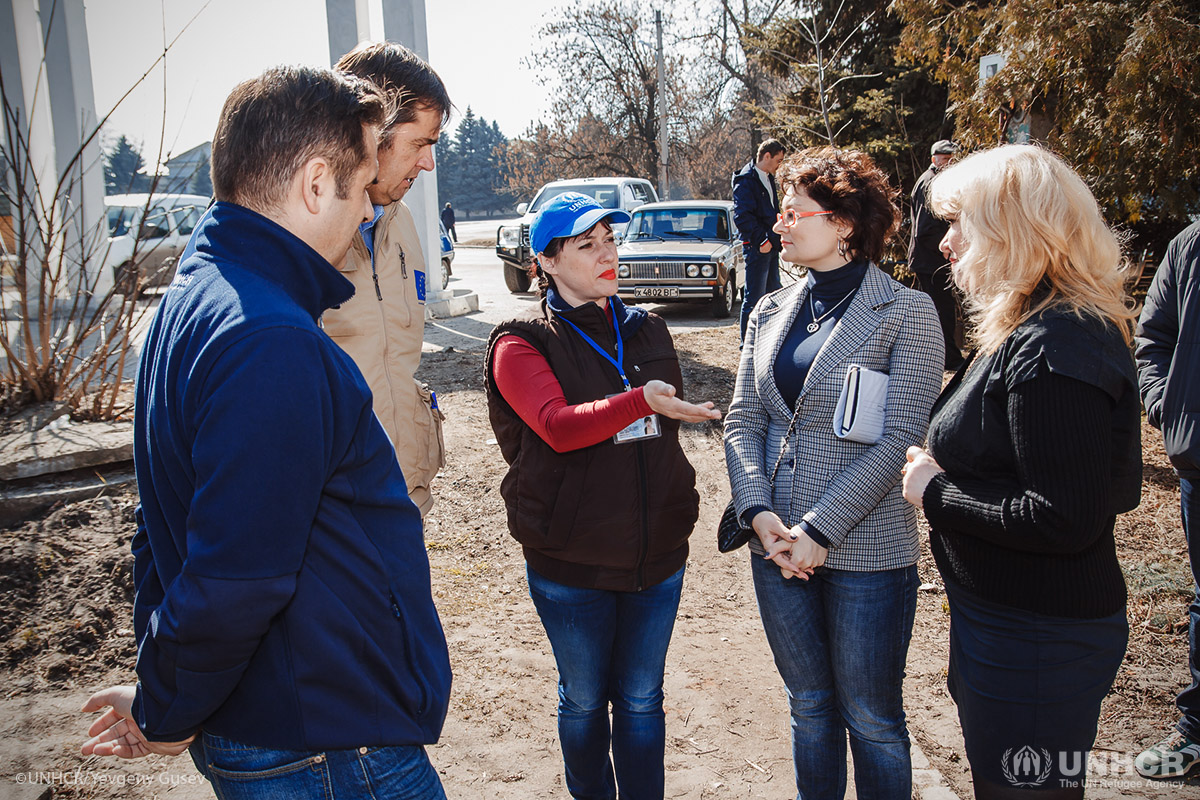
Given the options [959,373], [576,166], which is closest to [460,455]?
[959,373]

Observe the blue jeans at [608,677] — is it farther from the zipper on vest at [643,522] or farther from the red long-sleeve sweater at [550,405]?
the red long-sleeve sweater at [550,405]

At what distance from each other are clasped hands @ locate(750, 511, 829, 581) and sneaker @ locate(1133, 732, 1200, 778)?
1.65 m

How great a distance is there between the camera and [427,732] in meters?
1.47

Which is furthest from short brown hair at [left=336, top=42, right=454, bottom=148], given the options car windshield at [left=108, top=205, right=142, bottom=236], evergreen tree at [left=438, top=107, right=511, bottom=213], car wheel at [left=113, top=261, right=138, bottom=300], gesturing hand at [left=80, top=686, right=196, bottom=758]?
evergreen tree at [left=438, top=107, right=511, bottom=213]

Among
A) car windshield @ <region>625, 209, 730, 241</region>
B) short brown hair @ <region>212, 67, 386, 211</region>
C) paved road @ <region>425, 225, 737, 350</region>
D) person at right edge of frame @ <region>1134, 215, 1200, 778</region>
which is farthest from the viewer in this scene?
car windshield @ <region>625, 209, 730, 241</region>

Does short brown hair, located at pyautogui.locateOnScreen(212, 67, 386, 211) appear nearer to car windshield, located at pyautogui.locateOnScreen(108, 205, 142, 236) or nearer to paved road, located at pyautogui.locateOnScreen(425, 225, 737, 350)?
car windshield, located at pyautogui.locateOnScreen(108, 205, 142, 236)

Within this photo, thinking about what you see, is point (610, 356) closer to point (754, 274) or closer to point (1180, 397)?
point (1180, 397)

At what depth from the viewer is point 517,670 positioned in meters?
3.80

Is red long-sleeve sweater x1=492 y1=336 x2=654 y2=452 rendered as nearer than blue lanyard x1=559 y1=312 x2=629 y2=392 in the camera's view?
Yes

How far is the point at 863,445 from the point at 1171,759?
1789 mm

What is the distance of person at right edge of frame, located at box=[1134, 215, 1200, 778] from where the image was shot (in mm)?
2861

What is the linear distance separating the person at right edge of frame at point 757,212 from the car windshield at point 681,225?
3947 millimetres

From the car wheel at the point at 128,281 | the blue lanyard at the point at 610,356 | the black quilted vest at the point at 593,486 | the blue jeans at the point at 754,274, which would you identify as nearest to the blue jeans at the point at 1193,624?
the black quilted vest at the point at 593,486

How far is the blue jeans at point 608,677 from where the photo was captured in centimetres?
252
